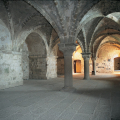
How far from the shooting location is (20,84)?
7.79 m

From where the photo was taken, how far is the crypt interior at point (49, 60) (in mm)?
3329

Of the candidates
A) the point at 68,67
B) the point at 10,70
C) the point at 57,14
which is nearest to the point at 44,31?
the point at 10,70

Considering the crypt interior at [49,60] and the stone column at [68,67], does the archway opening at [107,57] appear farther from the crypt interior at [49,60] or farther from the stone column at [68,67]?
the stone column at [68,67]

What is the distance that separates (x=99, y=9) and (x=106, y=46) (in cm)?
1290

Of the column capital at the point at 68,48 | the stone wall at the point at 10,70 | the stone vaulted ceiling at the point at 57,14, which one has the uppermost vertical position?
the stone vaulted ceiling at the point at 57,14

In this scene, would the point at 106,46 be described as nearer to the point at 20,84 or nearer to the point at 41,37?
the point at 41,37

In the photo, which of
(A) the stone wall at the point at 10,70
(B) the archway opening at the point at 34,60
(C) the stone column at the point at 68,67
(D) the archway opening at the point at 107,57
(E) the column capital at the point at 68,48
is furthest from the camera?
(D) the archway opening at the point at 107,57

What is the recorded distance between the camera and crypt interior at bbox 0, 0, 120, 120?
3329mm

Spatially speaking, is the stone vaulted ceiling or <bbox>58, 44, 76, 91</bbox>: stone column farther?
<bbox>58, 44, 76, 91</bbox>: stone column

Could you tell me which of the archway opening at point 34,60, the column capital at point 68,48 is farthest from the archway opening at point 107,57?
the column capital at point 68,48

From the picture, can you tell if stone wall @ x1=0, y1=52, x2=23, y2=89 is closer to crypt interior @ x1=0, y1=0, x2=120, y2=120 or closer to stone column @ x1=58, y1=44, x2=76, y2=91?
crypt interior @ x1=0, y1=0, x2=120, y2=120

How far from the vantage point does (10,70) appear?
718 cm

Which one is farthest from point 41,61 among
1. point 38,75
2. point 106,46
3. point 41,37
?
point 106,46

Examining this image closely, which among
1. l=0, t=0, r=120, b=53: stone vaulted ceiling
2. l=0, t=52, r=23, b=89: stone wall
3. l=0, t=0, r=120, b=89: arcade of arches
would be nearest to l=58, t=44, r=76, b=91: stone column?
l=0, t=0, r=120, b=89: arcade of arches
